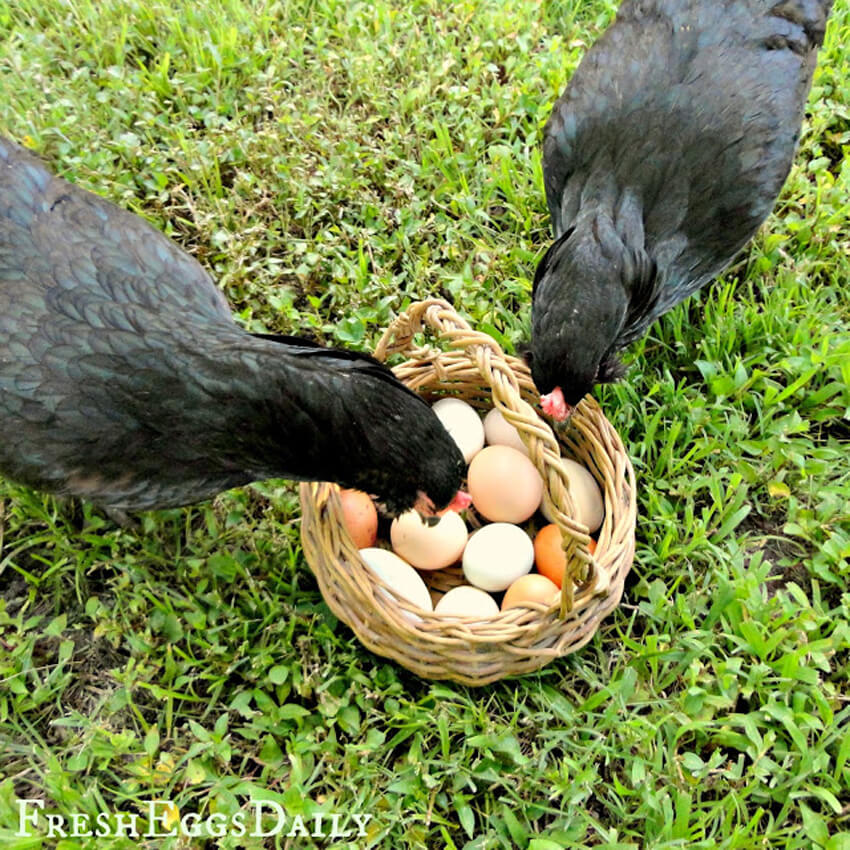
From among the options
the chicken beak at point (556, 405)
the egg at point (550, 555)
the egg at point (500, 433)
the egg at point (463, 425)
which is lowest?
the egg at point (550, 555)

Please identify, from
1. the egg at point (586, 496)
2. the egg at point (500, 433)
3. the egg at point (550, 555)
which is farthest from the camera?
the egg at point (500, 433)

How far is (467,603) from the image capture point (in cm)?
244

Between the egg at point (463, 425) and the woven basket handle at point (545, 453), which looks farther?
the egg at point (463, 425)

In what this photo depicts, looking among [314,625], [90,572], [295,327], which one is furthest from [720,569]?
[90,572]

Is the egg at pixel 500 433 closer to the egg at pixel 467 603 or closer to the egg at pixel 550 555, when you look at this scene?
the egg at pixel 550 555

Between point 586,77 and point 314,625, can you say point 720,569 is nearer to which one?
point 314,625

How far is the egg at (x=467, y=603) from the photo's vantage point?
2.42 meters

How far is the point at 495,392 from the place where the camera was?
7.03 ft

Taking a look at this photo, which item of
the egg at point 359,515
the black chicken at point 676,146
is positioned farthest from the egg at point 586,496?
the egg at point 359,515

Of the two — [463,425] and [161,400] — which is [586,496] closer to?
[463,425]

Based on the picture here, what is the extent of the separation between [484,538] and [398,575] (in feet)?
1.01

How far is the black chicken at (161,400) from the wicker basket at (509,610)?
24 cm

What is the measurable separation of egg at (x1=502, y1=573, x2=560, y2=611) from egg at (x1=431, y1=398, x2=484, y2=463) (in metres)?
0.49

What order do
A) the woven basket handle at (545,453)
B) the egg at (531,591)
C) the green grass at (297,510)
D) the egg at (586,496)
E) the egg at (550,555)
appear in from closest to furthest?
the woven basket handle at (545,453) → the green grass at (297,510) → the egg at (531,591) → the egg at (550,555) → the egg at (586,496)
